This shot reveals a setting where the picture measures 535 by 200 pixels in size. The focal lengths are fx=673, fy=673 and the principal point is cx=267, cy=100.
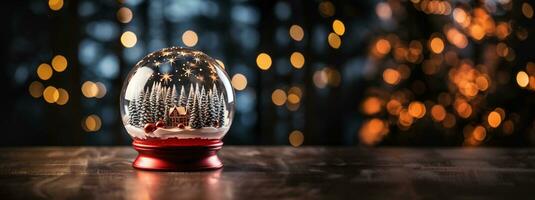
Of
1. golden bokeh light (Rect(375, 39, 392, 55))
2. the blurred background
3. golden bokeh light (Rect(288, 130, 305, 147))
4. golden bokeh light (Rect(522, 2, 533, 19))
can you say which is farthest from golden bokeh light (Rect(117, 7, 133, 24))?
golden bokeh light (Rect(522, 2, 533, 19))

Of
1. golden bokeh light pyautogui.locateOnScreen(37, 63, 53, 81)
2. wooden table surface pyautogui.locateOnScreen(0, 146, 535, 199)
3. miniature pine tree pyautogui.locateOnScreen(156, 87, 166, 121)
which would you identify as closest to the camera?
wooden table surface pyautogui.locateOnScreen(0, 146, 535, 199)

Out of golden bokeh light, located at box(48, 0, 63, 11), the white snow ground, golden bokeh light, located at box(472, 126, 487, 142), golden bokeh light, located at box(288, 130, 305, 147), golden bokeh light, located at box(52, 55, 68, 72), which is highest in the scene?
golden bokeh light, located at box(48, 0, 63, 11)

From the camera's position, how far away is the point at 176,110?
3.42ft

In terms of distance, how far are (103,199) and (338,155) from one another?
2.25 ft

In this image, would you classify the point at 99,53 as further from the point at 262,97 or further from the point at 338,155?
the point at 338,155

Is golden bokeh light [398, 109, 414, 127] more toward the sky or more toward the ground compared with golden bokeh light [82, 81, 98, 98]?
more toward the ground

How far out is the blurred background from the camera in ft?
7.64

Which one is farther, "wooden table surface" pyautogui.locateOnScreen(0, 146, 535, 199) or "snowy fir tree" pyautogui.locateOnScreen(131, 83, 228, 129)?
"snowy fir tree" pyautogui.locateOnScreen(131, 83, 228, 129)

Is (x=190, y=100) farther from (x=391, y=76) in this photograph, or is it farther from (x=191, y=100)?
(x=391, y=76)

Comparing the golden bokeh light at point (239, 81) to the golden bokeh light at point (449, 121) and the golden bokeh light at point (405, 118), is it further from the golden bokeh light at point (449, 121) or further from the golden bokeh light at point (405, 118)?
the golden bokeh light at point (449, 121)

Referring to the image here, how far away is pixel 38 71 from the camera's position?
2.30 m

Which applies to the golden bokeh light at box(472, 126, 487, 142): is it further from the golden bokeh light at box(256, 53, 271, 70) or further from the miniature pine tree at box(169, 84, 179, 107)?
the miniature pine tree at box(169, 84, 179, 107)

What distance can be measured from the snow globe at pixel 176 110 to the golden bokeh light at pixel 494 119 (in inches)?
59.6

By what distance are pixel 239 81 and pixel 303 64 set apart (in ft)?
0.77
